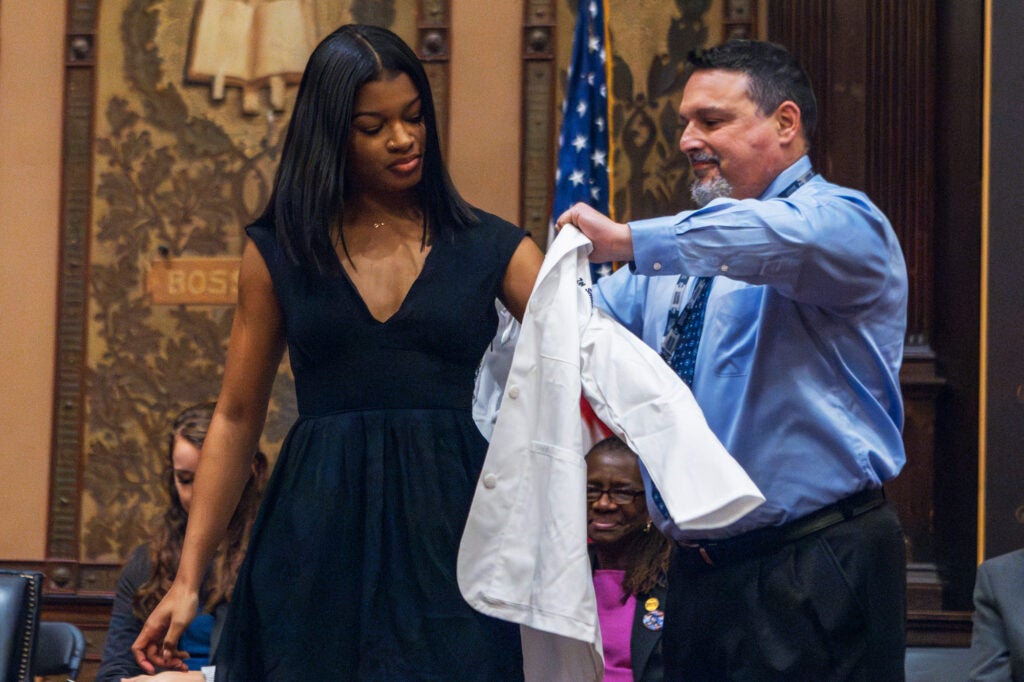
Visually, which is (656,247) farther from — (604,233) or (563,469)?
(563,469)

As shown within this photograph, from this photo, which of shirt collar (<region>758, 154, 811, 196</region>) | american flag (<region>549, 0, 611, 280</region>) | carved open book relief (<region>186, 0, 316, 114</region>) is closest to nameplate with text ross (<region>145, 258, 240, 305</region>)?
carved open book relief (<region>186, 0, 316, 114</region>)

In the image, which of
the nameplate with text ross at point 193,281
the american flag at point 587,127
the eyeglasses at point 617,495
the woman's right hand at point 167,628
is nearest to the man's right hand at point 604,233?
the woman's right hand at point 167,628

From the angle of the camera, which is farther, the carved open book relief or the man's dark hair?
the carved open book relief

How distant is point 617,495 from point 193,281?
1.92m

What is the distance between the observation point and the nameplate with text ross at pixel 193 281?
465 centimetres

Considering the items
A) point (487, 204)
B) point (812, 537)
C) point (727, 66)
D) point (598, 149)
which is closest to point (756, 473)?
point (812, 537)

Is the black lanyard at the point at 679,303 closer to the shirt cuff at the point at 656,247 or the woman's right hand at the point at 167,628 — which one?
the shirt cuff at the point at 656,247

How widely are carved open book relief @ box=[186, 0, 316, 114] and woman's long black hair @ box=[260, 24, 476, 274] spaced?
2.78 metres

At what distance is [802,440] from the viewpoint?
2.25m

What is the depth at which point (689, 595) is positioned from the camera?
7.73ft

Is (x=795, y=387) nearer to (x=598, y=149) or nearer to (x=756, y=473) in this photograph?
(x=756, y=473)

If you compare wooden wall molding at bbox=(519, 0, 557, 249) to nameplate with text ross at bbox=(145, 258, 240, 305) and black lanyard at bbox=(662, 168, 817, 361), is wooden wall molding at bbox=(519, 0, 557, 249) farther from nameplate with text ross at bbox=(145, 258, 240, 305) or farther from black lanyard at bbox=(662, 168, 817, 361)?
black lanyard at bbox=(662, 168, 817, 361)

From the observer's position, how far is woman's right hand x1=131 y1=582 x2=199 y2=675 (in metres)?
1.96

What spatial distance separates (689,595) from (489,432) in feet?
1.48
